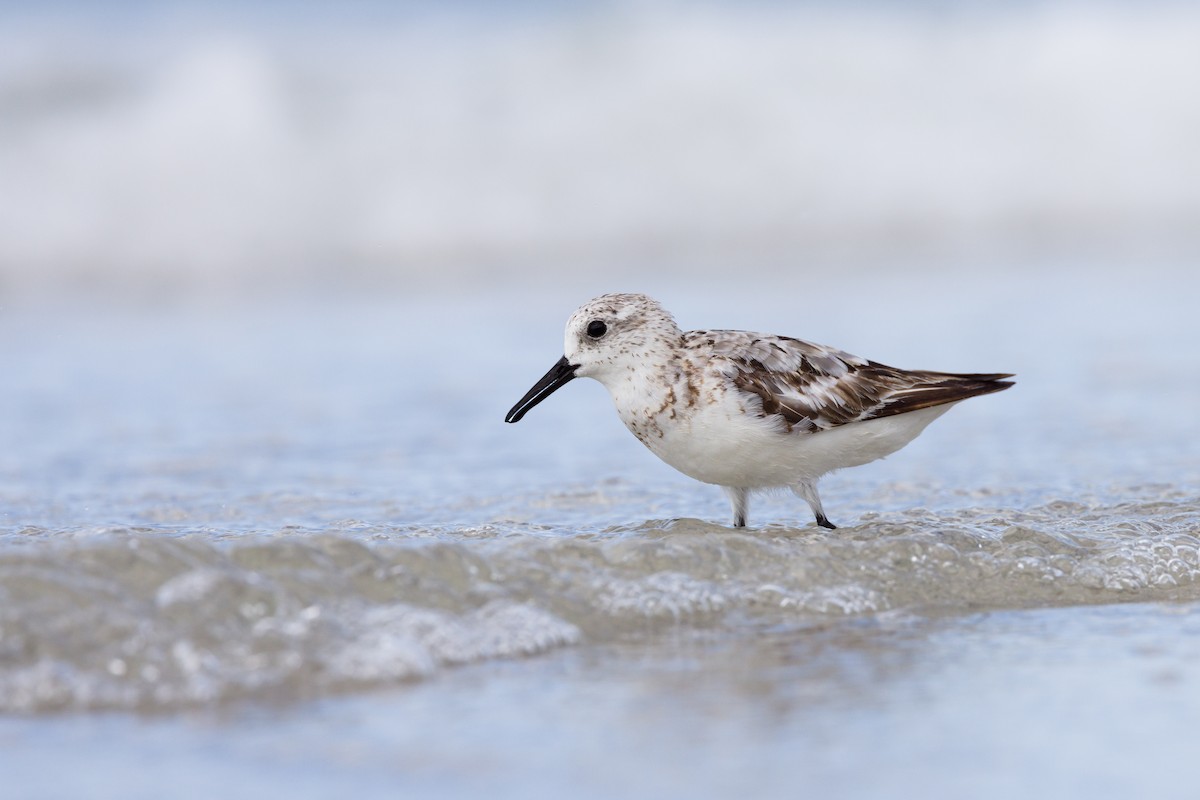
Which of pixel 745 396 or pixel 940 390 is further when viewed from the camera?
pixel 940 390

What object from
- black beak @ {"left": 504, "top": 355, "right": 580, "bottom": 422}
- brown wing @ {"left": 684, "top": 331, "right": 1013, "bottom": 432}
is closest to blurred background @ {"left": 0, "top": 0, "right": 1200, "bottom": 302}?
black beak @ {"left": 504, "top": 355, "right": 580, "bottom": 422}

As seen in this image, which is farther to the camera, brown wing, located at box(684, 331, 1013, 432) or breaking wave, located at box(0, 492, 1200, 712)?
brown wing, located at box(684, 331, 1013, 432)

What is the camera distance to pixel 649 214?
17.5 metres

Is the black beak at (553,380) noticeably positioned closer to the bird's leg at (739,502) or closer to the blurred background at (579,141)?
the bird's leg at (739,502)

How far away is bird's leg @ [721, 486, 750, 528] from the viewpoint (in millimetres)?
6395

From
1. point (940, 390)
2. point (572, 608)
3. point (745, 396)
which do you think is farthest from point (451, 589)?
point (940, 390)

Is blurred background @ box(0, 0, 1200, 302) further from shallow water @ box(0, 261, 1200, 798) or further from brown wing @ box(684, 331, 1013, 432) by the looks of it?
brown wing @ box(684, 331, 1013, 432)

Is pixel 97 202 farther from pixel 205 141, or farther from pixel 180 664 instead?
pixel 180 664

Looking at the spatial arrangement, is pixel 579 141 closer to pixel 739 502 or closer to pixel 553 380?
pixel 553 380

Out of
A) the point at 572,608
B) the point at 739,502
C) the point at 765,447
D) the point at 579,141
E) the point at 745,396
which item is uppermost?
the point at 579,141

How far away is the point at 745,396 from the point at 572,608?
1.43m

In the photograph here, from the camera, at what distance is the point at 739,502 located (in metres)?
6.42

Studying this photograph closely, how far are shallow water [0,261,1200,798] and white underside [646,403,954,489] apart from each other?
0.29 m

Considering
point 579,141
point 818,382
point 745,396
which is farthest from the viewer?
point 579,141
